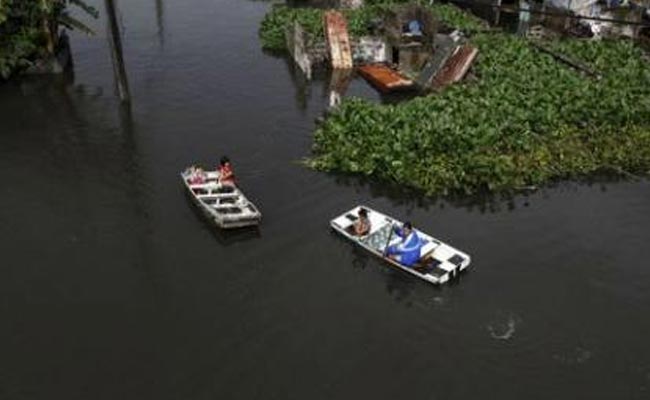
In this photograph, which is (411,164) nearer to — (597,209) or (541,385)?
(597,209)

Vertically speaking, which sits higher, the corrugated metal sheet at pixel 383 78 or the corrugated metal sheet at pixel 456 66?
the corrugated metal sheet at pixel 456 66

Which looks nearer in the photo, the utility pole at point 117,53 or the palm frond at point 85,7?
the utility pole at point 117,53

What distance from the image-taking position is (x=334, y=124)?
29.6 m

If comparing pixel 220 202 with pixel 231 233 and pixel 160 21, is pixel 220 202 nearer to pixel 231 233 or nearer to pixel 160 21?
pixel 231 233

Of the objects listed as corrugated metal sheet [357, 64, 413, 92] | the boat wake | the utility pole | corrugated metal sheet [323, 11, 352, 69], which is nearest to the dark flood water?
the boat wake

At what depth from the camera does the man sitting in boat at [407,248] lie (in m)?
21.3

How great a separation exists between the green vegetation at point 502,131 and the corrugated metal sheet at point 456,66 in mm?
835

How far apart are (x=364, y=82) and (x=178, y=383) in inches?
964

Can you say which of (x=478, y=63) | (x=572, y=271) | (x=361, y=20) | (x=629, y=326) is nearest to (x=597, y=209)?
(x=572, y=271)

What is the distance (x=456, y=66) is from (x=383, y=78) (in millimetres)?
4242

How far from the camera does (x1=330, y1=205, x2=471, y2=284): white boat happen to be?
69.4ft

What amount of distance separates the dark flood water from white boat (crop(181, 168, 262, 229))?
62cm

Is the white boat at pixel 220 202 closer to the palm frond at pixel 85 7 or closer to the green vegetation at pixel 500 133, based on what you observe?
the green vegetation at pixel 500 133

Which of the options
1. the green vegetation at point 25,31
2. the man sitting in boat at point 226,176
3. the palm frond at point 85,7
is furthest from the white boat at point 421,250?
the palm frond at point 85,7
